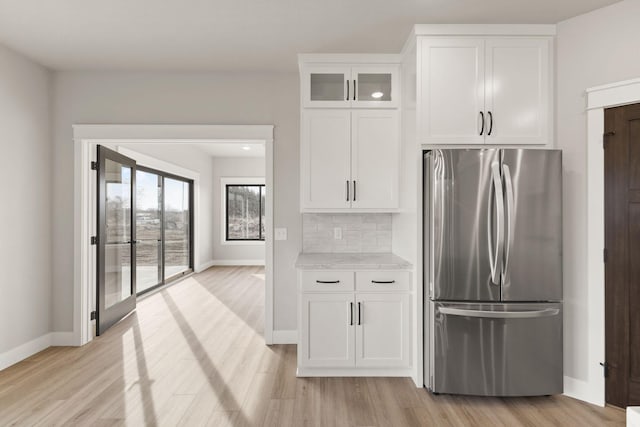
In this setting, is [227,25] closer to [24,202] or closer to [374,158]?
[374,158]

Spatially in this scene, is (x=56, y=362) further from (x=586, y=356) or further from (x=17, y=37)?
(x=586, y=356)

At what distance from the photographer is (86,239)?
3.65 m

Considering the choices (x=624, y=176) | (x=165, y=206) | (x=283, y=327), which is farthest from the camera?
(x=165, y=206)

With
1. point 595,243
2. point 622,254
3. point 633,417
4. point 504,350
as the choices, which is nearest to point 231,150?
point 504,350

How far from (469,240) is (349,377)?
56.1 inches

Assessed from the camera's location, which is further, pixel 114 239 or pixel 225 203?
pixel 225 203

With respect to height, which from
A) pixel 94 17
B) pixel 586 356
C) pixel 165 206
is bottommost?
pixel 586 356

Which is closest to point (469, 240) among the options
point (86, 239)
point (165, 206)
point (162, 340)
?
point (162, 340)

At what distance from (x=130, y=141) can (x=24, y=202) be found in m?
1.05

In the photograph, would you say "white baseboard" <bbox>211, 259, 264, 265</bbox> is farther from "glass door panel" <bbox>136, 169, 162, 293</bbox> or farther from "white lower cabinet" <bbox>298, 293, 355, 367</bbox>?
"white lower cabinet" <bbox>298, 293, 355, 367</bbox>

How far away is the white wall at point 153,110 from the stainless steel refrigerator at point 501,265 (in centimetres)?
160

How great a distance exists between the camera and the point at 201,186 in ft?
26.2

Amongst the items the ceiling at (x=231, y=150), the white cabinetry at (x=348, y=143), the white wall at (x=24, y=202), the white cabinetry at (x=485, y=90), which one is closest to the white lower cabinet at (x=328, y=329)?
the white cabinetry at (x=348, y=143)

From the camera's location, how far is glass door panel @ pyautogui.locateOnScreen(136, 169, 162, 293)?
5.54 metres
